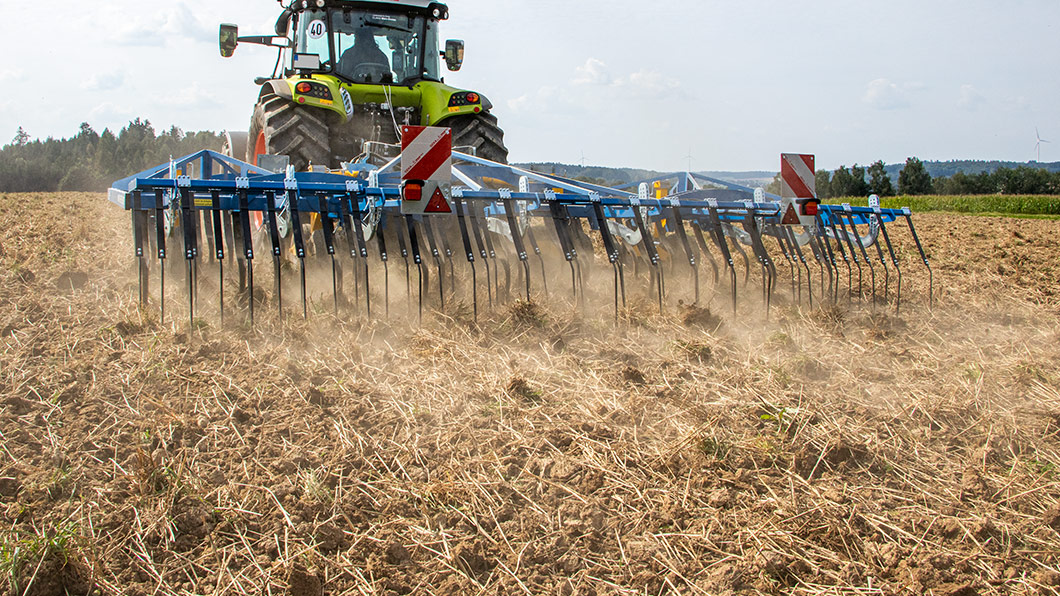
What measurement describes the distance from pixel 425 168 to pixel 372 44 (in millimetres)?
2961

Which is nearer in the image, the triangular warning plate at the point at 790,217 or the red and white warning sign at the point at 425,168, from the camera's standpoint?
the red and white warning sign at the point at 425,168

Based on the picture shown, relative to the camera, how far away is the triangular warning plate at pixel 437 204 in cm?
385

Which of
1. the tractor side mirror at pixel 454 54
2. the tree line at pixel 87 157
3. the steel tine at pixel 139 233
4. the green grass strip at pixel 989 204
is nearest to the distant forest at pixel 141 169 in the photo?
the tree line at pixel 87 157

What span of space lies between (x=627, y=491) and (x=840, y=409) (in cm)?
107

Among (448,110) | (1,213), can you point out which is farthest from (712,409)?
(1,213)

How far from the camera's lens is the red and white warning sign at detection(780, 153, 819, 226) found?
4.50 meters

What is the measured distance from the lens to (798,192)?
4578mm

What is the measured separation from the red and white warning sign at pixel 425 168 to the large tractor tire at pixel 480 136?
86.7 inches

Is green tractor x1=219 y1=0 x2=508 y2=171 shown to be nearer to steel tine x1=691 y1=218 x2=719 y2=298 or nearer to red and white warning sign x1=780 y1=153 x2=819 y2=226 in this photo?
steel tine x1=691 y1=218 x2=719 y2=298

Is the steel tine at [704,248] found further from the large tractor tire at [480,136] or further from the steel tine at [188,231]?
the steel tine at [188,231]

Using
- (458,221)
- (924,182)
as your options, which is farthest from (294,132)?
(924,182)

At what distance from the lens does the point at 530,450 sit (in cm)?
239

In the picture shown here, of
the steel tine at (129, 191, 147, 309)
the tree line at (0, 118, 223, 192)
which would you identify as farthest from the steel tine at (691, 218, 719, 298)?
the tree line at (0, 118, 223, 192)

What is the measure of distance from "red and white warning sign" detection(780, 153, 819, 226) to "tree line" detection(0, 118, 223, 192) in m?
25.8
